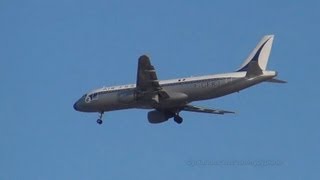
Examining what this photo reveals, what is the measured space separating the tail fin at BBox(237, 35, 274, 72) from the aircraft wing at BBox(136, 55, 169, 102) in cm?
835

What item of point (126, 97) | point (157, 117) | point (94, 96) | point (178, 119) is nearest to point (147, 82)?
point (126, 97)

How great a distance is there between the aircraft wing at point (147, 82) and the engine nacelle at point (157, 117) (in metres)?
6.38

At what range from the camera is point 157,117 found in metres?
106

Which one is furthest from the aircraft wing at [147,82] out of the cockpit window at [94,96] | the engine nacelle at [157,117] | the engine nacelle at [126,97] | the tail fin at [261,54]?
the tail fin at [261,54]

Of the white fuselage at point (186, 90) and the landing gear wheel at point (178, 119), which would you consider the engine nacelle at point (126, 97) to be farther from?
the landing gear wheel at point (178, 119)

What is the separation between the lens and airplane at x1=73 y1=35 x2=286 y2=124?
9700 cm

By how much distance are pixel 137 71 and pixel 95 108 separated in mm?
9306

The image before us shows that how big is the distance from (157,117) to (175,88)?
6843 mm

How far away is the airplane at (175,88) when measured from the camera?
97.0 m

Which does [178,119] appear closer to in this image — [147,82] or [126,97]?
[126,97]

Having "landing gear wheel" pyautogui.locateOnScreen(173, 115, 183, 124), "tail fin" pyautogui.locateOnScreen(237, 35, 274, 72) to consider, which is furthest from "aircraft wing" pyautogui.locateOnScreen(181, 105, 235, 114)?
"tail fin" pyautogui.locateOnScreen(237, 35, 274, 72)

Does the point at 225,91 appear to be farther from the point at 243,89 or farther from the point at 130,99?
the point at 130,99

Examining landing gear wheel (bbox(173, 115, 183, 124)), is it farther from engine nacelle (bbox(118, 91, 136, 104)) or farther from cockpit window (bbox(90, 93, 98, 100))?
cockpit window (bbox(90, 93, 98, 100))

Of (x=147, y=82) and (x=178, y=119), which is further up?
(x=147, y=82)
